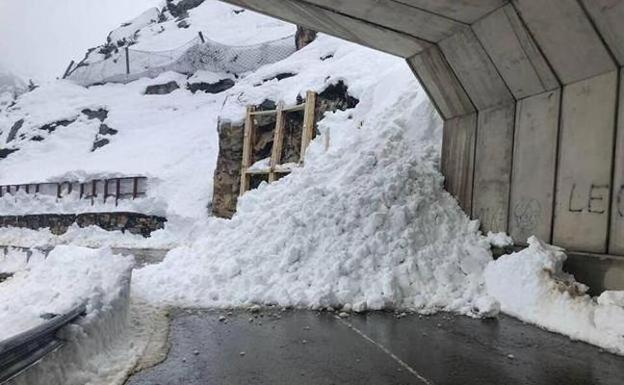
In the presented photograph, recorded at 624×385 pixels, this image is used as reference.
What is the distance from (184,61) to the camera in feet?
143

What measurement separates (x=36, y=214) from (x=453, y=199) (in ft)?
84.6

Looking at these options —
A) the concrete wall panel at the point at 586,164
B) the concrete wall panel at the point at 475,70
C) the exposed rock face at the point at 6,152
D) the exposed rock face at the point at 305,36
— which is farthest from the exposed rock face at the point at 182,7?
the concrete wall panel at the point at 586,164

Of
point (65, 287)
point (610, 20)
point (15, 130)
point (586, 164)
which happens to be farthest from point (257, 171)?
point (15, 130)

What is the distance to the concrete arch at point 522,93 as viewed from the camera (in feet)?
19.9

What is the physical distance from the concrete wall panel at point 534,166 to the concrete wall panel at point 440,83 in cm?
130

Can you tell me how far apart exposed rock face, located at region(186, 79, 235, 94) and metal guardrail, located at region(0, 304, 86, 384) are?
38.4 metres

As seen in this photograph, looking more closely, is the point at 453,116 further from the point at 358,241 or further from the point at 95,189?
the point at 95,189

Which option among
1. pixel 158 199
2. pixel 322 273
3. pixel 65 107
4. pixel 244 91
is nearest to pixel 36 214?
pixel 158 199

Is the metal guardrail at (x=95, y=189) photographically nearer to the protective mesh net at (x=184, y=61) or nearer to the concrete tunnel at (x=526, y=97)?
the protective mesh net at (x=184, y=61)

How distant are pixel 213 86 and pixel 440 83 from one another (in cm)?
3464

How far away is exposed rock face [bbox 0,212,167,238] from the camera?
23312 millimetres

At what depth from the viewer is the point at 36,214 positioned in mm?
27281

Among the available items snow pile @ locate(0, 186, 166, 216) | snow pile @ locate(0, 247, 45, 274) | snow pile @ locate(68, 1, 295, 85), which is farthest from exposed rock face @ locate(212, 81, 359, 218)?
snow pile @ locate(68, 1, 295, 85)

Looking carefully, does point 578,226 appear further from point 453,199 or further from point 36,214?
point 36,214
